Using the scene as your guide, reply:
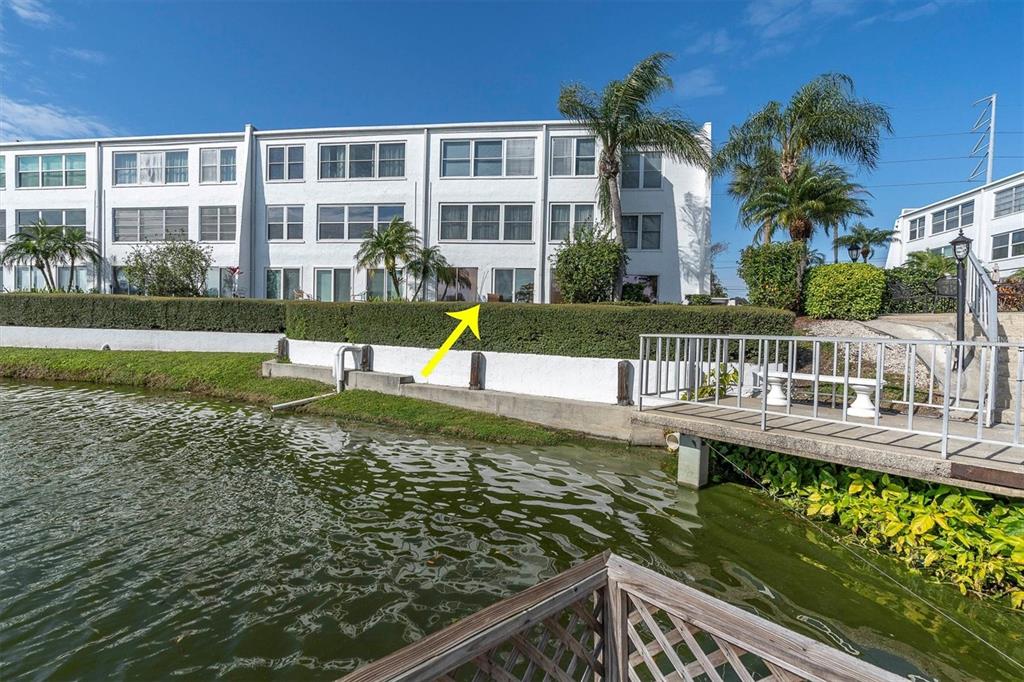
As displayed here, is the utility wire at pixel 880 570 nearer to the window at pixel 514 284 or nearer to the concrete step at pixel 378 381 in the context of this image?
the concrete step at pixel 378 381

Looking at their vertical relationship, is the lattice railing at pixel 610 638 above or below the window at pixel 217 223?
below

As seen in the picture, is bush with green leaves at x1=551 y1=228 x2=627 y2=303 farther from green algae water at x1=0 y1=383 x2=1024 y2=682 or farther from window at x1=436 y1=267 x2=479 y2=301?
green algae water at x1=0 y1=383 x2=1024 y2=682

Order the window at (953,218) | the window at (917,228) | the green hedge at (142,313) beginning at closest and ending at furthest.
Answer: the green hedge at (142,313)
the window at (953,218)
the window at (917,228)

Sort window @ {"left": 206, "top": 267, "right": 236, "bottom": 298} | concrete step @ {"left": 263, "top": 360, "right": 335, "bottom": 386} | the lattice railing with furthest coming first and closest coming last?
window @ {"left": 206, "top": 267, "right": 236, "bottom": 298}, concrete step @ {"left": 263, "top": 360, "right": 335, "bottom": 386}, the lattice railing

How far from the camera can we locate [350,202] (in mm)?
24141

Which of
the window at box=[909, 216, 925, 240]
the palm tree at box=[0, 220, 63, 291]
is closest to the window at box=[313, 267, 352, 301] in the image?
the palm tree at box=[0, 220, 63, 291]

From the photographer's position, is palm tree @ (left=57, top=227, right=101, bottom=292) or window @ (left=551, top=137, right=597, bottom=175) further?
palm tree @ (left=57, top=227, right=101, bottom=292)

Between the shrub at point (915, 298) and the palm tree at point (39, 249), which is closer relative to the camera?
the shrub at point (915, 298)

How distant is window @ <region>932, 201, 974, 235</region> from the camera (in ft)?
111

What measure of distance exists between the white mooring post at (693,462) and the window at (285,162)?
77.4ft

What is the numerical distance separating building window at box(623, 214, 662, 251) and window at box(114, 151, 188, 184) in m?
22.5

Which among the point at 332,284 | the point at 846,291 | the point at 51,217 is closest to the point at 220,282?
the point at 332,284

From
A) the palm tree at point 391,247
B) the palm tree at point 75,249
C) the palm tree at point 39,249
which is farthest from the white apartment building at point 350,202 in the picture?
the palm tree at point 391,247

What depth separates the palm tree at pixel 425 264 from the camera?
21688 millimetres
